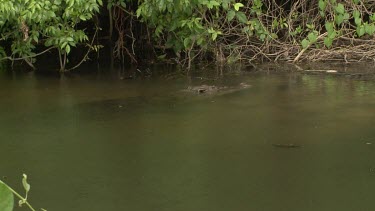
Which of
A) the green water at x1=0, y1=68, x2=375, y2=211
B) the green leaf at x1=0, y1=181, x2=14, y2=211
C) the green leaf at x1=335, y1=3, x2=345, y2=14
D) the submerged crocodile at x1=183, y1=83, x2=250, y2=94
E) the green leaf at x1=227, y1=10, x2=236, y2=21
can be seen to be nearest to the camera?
the green leaf at x1=0, y1=181, x2=14, y2=211

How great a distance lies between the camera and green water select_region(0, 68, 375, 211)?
2.74 metres

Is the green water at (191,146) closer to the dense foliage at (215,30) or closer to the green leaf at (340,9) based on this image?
the dense foliage at (215,30)

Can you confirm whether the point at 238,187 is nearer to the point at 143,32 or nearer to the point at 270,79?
the point at 270,79

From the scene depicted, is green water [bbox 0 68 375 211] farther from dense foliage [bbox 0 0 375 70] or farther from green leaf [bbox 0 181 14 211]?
green leaf [bbox 0 181 14 211]

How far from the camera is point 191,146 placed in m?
3.46

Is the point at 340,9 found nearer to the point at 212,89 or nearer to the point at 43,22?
the point at 212,89

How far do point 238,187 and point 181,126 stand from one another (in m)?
1.11

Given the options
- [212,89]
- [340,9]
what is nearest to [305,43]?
[340,9]

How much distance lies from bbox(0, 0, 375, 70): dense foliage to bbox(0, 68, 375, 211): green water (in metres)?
0.74

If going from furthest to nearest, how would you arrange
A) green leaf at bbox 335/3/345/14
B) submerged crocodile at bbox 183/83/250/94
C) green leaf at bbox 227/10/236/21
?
green leaf at bbox 335/3/345/14 < green leaf at bbox 227/10/236/21 < submerged crocodile at bbox 183/83/250/94

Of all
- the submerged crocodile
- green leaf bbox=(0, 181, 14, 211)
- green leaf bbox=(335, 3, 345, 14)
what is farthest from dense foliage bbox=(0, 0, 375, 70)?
green leaf bbox=(0, 181, 14, 211)

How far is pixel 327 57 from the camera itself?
648 cm

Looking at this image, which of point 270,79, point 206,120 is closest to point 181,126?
point 206,120

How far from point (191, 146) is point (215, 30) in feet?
9.52
